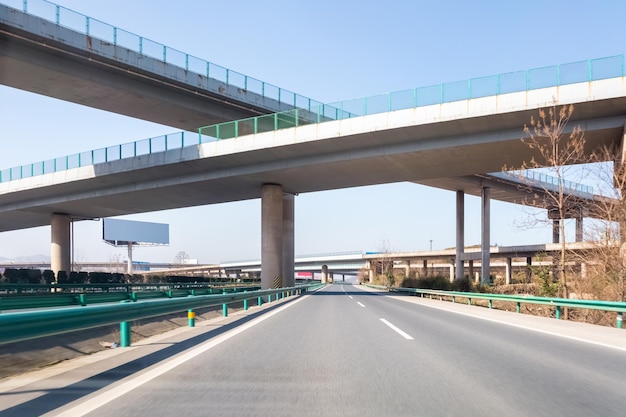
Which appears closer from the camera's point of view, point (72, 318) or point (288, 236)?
point (72, 318)

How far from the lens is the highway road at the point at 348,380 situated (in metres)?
5.18

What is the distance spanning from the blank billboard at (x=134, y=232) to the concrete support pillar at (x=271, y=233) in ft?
199

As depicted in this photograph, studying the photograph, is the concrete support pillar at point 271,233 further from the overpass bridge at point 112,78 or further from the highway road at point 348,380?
the highway road at point 348,380

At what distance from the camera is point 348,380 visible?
653 centimetres

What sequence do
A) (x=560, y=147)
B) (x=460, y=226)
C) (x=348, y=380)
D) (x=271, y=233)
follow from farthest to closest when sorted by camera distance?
(x=460, y=226), (x=271, y=233), (x=560, y=147), (x=348, y=380)

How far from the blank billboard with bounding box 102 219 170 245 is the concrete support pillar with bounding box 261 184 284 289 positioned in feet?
199

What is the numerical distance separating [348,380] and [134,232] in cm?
9368

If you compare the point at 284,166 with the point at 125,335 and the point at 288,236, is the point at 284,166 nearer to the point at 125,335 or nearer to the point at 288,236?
the point at 288,236

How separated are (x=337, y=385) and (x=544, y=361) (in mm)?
3832

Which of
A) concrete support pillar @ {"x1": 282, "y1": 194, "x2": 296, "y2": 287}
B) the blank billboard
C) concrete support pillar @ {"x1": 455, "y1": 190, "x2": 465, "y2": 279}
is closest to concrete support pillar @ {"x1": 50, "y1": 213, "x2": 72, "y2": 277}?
concrete support pillar @ {"x1": 282, "y1": 194, "x2": 296, "y2": 287}

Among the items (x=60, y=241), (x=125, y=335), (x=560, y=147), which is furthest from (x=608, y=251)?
(x=60, y=241)

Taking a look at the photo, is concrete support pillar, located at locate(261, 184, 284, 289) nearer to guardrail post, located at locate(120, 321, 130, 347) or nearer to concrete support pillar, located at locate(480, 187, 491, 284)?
guardrail post, located at locate(120, 321, 130, 347)

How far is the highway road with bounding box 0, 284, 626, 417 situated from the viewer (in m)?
5.18

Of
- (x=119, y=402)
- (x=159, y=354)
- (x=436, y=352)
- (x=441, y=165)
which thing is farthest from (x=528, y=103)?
(x=119, y=402)
